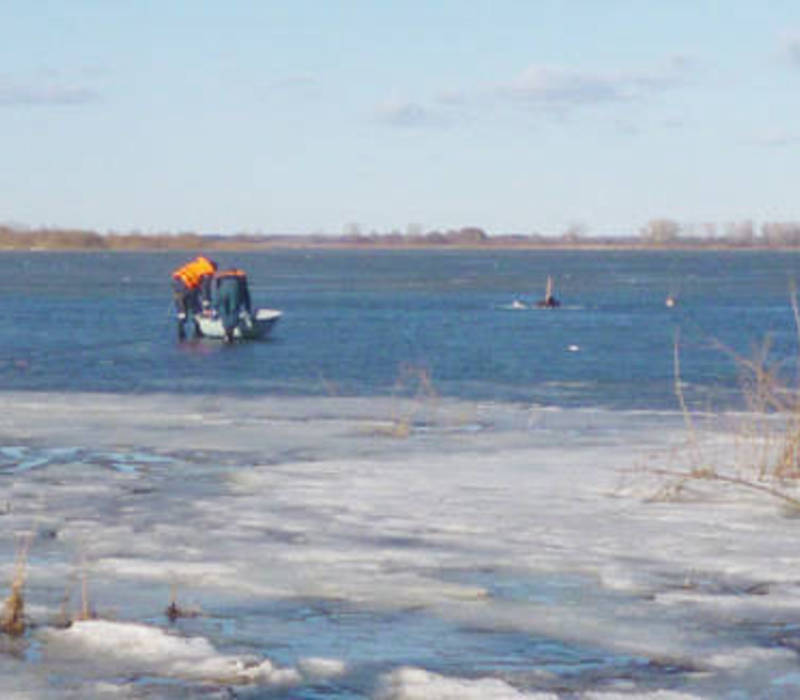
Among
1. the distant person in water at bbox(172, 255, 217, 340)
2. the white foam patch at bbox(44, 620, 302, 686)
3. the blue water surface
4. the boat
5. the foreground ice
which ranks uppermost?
the distant person in water at bbox(172, 255, 217, 340)

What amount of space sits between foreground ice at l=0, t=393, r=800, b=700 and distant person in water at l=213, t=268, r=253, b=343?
23.7 m

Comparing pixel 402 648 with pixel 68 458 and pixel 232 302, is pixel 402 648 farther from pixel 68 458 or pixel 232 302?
pixel 232 302

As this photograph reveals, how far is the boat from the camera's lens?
38531 mm

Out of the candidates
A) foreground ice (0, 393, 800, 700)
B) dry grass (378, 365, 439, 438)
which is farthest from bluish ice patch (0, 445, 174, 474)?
dry grass (378, 365, 439, 438)

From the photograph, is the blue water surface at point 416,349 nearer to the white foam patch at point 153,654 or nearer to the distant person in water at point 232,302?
the distant person in water at point 232,302

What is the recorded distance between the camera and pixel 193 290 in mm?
40688

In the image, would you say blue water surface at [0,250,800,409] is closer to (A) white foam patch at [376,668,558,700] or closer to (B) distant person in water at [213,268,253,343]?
(B) distant person in water at [213,268,253,343]

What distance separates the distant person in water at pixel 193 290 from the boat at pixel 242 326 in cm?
42

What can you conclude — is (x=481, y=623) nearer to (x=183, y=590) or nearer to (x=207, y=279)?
(x=183, y=590)

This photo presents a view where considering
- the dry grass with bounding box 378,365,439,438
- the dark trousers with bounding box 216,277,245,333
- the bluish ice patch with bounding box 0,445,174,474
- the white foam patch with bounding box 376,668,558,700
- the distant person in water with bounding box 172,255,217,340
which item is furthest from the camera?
the distant person in water with bounding box 172,255,217,340

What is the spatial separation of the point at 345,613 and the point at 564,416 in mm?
11215

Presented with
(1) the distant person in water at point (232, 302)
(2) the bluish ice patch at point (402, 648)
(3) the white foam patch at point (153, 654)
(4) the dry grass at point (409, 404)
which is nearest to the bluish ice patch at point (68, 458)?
(4) the dry grass at point (409, 404)

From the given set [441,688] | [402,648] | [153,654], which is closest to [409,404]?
[402,648]

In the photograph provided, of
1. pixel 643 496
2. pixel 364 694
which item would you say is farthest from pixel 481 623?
pixel 643 496
